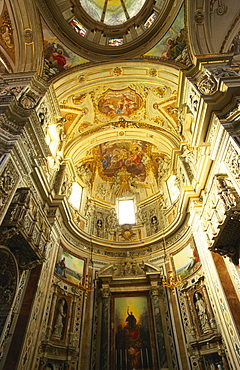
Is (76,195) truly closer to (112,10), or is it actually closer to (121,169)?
(121,169)

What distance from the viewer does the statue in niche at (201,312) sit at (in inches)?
337

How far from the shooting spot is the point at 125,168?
16.1m

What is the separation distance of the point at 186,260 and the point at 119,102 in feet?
28.9

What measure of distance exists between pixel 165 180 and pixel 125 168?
3.11 meters

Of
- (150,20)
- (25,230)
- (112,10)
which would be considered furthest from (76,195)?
(112,10)

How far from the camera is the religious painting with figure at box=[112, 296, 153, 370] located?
30.4 ft

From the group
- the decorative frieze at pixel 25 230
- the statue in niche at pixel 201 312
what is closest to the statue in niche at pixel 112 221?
the statue in niche at pixel 201 312

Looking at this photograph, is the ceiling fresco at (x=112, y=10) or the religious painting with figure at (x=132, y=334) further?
the ceiling fresco at (x=112, y=10)

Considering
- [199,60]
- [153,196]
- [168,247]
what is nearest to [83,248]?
[168,247]

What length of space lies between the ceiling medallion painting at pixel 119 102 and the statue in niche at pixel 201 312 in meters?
9.72

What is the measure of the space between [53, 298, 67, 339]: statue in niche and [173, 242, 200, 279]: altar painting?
5151 mm

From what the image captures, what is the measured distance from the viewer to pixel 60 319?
9117mm

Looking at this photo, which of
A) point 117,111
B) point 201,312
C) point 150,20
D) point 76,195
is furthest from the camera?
point 76,195

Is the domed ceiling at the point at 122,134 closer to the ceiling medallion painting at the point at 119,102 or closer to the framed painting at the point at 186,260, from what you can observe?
the ceiling medallion painting at the point at 119,102
